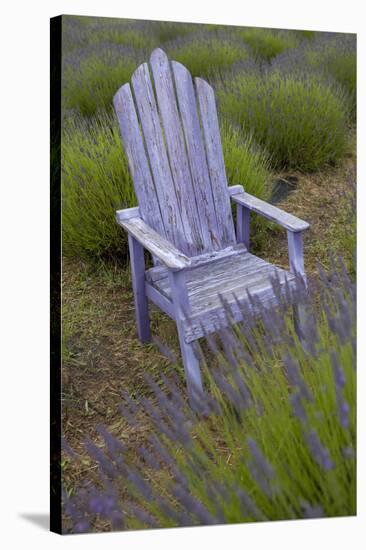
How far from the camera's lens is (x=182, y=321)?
7.02 ft

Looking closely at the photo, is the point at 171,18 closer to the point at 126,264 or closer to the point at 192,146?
the point at 192,146

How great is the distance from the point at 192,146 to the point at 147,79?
32cm

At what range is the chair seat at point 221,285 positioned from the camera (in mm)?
2176

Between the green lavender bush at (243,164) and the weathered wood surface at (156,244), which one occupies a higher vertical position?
the green lavender bush at (243,164)

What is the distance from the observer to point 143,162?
8.00ft

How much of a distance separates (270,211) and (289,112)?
974 millimetres

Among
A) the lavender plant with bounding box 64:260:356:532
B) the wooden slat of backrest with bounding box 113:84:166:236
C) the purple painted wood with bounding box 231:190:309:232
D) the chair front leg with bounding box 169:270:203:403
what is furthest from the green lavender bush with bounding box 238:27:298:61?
the lavender plant with bounding box 64:260:356:532

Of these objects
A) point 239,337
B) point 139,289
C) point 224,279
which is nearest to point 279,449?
point 239,337

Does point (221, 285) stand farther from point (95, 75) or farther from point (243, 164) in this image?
point (95, 75)

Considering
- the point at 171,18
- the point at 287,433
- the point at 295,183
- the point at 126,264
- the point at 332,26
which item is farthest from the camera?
the point at 295,183

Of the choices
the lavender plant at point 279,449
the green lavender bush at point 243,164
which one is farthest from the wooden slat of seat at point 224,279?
the lavender plant at point 279,449

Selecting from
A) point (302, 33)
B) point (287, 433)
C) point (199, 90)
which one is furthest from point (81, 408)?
point (302, 33)

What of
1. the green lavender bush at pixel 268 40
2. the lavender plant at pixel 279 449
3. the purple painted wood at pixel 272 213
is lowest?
the lavender plant at pixel 279 449

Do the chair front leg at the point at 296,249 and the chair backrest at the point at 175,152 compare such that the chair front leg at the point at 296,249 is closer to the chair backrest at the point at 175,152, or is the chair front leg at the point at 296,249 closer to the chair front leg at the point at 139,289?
the chair backrest at the point at 175,152
